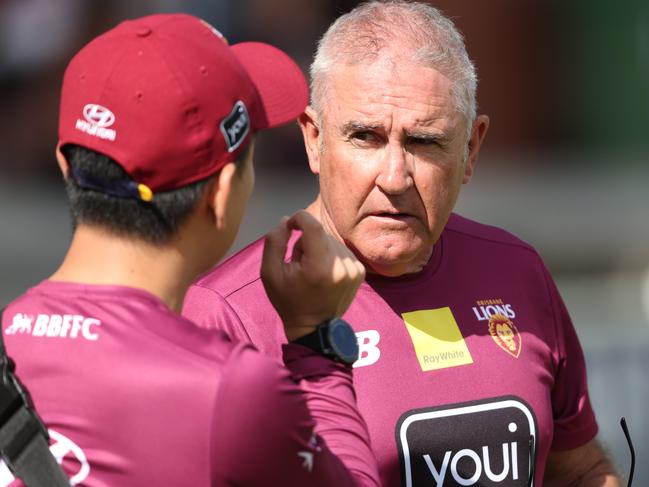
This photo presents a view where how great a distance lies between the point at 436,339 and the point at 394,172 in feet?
1.59

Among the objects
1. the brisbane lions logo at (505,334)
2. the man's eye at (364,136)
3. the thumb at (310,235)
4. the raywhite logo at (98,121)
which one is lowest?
the brisbane lions logo at (505,334)

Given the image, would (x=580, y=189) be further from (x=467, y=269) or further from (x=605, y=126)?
(x=467, y=269)

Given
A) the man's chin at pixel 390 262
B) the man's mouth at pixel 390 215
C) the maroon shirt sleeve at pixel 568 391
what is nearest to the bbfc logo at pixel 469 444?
the maroon shirt sleeve at pixel 568 391

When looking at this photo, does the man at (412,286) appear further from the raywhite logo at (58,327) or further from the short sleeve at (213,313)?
the raywhite logo at (58,327)

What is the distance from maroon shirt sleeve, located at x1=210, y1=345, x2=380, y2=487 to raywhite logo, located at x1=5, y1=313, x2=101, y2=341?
280 mm

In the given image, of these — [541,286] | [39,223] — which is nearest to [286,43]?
[39,223]

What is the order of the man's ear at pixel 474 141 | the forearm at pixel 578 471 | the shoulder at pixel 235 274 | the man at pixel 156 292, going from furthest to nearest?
1. the forearm at pixel 578 471
2. the man's ear at pixel 474 141
3. the shoulder at pixel 235 274
4. the man at pixel 156 292

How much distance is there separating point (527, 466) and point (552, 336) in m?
0.45

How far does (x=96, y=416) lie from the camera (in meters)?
2.37

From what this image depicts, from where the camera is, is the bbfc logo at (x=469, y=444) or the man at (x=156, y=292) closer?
the man at (x=156, y=292)

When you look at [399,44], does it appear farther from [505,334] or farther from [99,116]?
[99,116]

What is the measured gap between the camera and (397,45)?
346cm

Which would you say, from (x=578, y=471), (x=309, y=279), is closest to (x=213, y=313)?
(x=309, y=279)

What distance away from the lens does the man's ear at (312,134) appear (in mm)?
3596
